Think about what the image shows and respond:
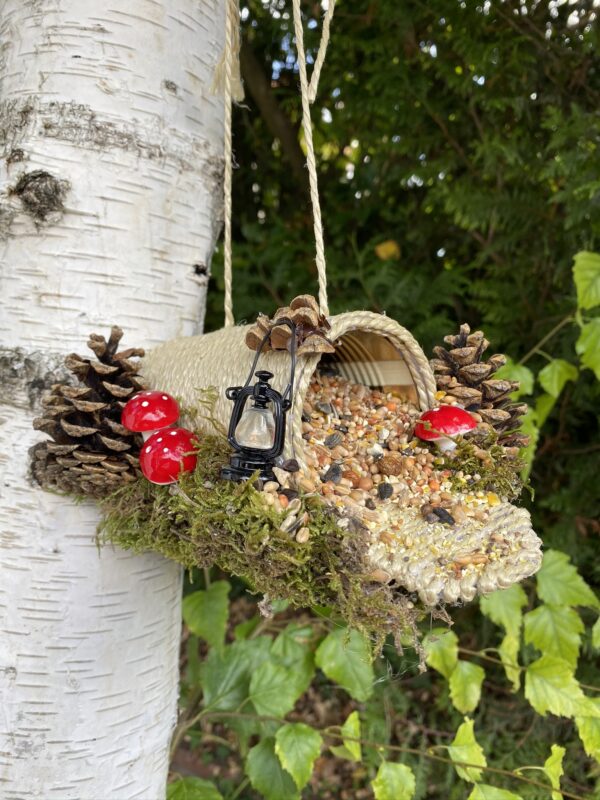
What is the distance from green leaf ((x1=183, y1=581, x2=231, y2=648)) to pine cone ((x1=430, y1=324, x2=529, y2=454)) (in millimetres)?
673

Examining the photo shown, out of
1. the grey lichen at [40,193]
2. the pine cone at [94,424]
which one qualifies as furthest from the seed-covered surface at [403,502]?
the grey lichen at [40,193]

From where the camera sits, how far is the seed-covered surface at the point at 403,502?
582 millimetres

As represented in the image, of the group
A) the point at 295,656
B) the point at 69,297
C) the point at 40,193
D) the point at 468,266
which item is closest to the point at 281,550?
the point at 69,297

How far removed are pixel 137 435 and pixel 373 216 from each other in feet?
4.24

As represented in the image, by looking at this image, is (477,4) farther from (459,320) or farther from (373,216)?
(459,320)

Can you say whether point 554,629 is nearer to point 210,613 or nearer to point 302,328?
point 210,613

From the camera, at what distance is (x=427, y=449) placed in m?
0.76

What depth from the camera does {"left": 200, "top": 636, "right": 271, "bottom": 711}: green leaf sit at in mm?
1242

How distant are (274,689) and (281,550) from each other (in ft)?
2.38

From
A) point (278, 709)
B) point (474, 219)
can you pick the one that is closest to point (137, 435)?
point (278, 709)

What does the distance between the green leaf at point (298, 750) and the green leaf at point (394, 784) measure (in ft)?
0.36

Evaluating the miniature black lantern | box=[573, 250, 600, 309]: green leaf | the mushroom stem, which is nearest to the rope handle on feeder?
the miniature black lantern

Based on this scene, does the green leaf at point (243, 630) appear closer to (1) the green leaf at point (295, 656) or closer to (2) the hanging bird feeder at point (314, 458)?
(1) the green leaf at point (295, 656)

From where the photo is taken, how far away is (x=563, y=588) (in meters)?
1.19
